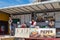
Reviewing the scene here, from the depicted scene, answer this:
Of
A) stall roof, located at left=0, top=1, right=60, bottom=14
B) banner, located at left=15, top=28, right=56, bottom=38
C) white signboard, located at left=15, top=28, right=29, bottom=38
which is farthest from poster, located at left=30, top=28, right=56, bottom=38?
stall roof, located at left=0, top=1, right=60, bottom=14

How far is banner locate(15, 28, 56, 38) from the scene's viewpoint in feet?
43.2

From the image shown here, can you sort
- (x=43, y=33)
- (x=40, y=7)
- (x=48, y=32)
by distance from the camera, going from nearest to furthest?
(x=48, y=32) → (x=43, y=33) → (x=40, y=7)

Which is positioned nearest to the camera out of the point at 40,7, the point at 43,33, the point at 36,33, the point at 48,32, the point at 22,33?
the point at 48,32

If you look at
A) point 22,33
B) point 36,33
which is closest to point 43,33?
point 36,33

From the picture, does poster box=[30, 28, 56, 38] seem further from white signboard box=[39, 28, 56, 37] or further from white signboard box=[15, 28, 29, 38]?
white signboard box=[15, 28, 29, 38]

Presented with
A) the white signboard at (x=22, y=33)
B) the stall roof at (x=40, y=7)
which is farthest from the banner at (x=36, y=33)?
the stall roof at (x=40, y=7)

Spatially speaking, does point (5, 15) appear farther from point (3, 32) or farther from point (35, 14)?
point (35, 14)

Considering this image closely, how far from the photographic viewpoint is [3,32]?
64.1 feet

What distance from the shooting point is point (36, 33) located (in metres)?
13.7

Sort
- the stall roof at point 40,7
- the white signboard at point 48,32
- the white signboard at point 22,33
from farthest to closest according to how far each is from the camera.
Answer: the stall roof at point 40,7 < the white signboard at point 22,33 < the white signboard at point 48,32

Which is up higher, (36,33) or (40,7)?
(40,7)

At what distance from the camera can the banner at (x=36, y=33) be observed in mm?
13164

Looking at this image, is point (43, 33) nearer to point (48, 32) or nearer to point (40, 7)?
point (48, 32)

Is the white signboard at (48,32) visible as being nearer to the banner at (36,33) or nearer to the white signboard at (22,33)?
the banner at (36,33)
